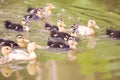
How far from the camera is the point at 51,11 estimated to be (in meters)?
2.54

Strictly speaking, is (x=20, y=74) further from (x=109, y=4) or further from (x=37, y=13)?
(x=109, y=4)

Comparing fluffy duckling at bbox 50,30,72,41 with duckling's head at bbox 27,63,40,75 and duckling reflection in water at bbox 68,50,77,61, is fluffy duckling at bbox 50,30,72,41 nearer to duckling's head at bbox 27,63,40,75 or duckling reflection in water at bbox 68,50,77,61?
duckling reflection in water at bbox 68,50,77,61

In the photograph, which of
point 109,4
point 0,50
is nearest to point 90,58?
point 0,50

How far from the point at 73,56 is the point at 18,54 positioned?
30 centimetres

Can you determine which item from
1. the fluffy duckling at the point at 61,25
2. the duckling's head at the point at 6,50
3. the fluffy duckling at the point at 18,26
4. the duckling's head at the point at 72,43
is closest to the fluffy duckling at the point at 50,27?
the fluffy duckling at the point at 61,25

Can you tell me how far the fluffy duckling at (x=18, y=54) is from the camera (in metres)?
1.86

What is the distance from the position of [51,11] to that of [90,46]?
648 millimetres

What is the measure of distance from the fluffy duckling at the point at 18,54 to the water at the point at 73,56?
0.04 metres

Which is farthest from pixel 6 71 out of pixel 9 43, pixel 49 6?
pixel 49 6

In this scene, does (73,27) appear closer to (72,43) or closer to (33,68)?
(72,43)

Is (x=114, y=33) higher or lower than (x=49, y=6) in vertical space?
lower

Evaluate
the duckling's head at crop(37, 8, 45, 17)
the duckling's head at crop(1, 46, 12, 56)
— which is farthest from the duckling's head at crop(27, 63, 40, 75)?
the duckling's head at crop(37, 8, 45, 17)

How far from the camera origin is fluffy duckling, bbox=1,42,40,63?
1.86 meters

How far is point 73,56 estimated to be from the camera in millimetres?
1890
